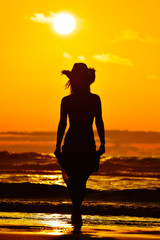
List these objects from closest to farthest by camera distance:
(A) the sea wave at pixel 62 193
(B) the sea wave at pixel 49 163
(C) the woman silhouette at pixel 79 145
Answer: (C) the woman silhouette at pixel 79 145 < (A) the sea wave at pixel 62 193 < (B) the sea wave at pixel 49 163

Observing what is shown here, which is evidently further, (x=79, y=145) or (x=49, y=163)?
(x=49, y=163)

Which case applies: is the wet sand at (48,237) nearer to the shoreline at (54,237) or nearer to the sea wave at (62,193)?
the shoreline at (54,237)

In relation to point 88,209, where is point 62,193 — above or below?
above

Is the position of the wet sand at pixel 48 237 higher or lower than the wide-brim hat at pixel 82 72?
lower

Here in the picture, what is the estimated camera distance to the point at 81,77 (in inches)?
315

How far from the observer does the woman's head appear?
8008mm

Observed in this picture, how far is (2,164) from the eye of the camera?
131ft

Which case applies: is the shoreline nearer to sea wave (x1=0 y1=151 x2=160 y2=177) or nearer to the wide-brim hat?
the wide-brim hat

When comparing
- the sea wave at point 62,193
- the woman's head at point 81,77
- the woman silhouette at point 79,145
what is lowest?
the sea wave at point 62,193

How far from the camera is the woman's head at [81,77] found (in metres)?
8.01

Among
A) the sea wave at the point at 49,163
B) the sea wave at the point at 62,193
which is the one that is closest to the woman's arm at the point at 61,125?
the sea wave at the point at 62,193

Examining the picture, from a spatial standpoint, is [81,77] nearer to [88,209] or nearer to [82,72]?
[82,72]

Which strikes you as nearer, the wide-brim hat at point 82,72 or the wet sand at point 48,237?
the wet sand at point 48,237

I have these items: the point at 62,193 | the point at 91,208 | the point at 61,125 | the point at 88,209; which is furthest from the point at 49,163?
the point at 61,125
